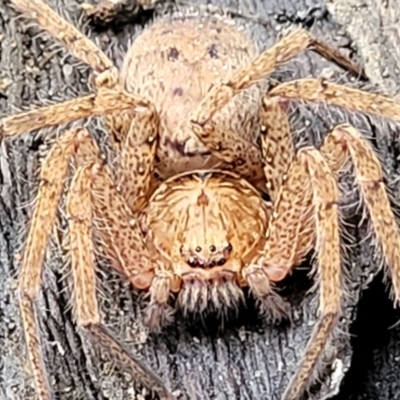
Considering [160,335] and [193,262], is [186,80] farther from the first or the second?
[160,335]

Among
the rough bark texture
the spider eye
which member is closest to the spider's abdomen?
the rough bark texture

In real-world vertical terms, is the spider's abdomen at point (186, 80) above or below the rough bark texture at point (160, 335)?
above

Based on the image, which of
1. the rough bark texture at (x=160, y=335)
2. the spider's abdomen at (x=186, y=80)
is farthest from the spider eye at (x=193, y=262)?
the spider's abdomen at (x=186, y=80)

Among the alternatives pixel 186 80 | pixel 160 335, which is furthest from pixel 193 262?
pixel 186 80

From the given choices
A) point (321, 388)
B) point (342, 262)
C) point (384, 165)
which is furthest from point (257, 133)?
point (321, 388)

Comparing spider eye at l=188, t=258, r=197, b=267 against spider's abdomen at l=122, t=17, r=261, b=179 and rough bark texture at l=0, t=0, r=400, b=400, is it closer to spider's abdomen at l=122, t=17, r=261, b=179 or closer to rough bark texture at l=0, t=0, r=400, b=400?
rough bark texture at l=0, t=0, r=400, b=400

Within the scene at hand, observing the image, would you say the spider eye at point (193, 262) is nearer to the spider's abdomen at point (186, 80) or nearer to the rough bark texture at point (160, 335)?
the rough bark texture at point (160, 335)

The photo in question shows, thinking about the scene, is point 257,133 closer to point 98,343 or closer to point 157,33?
point 157,33
